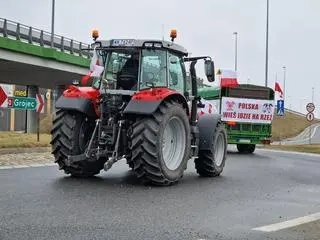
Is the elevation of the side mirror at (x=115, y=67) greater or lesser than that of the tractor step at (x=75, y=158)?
greater

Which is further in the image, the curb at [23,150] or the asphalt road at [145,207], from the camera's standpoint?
the curb at [23,150]

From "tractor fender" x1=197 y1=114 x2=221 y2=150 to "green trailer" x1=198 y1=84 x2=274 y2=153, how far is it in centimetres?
1226

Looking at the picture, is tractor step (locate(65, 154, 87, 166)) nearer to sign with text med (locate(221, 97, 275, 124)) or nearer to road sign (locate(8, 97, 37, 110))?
road sign (locate(8, 97, 37, 110))

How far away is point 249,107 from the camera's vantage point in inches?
1023

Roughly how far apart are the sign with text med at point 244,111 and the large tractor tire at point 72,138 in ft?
48.5

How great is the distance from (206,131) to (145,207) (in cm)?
478

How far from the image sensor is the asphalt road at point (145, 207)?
259 inches

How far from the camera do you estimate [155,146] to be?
1034 centimetres

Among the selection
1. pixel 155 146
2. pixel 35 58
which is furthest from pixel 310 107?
pixel 155 146

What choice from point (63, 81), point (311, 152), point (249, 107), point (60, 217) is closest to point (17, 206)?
point (60, 217)

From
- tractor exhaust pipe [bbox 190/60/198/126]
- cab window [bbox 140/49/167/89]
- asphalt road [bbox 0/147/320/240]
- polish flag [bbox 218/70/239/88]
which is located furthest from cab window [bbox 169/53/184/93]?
polish flag [bbox 218/70/239/88]

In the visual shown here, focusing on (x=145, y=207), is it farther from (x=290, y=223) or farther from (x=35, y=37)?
(x=35, y=37)

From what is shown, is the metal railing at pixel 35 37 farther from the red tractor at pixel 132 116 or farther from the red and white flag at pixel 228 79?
the red tractor at pixel 132 116

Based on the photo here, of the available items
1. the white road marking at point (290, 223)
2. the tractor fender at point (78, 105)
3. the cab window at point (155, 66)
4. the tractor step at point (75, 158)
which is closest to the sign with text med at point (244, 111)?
the cab window at point (155, 66)
